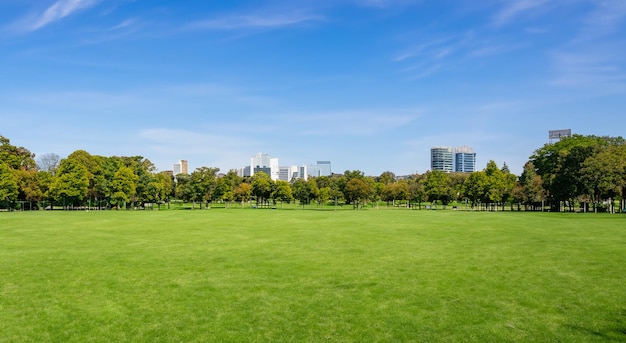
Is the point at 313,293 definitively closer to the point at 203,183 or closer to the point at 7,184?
the point at 7,184

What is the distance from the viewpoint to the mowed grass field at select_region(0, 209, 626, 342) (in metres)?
10.2

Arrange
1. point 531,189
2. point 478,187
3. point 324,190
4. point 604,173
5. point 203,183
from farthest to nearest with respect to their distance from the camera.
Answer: point 324,190 → point 203,183 → point 478,187 → point 531,189 → point 604,173

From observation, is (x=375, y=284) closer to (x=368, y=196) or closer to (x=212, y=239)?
(x=212, y=239)

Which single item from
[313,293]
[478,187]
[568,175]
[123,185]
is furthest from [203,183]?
[313,293]

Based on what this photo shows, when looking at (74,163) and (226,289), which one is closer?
(226,289)

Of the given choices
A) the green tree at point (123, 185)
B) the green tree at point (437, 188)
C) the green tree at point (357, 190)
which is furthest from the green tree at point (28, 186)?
the green tree at point (437, 188)

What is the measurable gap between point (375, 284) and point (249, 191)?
339 ft

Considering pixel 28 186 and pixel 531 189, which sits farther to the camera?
pixel 531 189

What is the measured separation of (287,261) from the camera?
1920 centimetres

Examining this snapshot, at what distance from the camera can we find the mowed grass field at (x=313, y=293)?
10156 millimetres

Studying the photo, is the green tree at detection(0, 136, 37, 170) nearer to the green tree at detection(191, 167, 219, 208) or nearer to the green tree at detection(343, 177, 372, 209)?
the green tree at detection(191, 167, 219, 208)

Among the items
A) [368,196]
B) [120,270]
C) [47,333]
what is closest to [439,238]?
[120,270]

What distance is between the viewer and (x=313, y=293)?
13.5 meters

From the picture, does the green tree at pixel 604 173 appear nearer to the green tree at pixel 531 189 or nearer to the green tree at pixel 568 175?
the green tree at pixel 568 175
